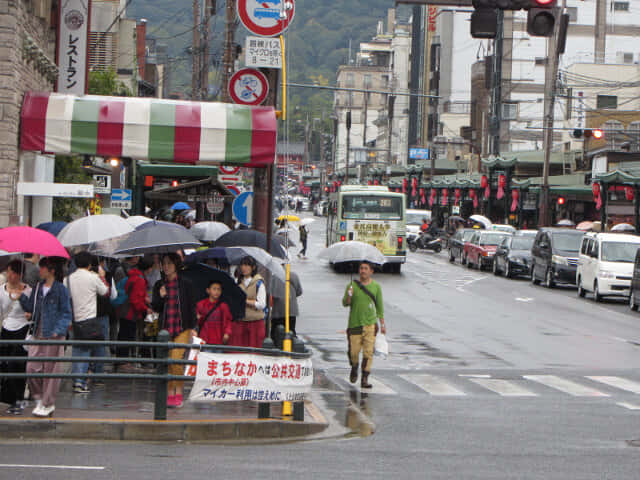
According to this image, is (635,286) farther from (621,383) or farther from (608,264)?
(621,383)

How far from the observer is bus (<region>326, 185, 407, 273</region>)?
41.8 metres

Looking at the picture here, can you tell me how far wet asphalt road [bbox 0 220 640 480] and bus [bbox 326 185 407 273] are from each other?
560 inches

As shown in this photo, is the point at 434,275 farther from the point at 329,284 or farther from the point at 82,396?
the point at 82,396

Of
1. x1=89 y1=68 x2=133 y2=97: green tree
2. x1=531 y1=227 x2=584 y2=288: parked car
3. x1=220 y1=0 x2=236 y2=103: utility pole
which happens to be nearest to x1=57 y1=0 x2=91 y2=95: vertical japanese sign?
x1=220 y1=0 x2=236 y2=103: utility pole

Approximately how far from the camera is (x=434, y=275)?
4131 centimetres

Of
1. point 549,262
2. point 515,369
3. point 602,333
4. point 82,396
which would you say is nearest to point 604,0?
point 549,262

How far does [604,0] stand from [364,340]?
90.3 meters

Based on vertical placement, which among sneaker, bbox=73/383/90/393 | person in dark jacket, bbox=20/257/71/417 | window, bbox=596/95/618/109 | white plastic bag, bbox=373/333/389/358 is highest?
window, bbox=596/95/618/109

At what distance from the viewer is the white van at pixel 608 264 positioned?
30.8 m

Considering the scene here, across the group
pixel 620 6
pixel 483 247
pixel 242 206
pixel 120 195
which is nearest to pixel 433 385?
pixel 242 206

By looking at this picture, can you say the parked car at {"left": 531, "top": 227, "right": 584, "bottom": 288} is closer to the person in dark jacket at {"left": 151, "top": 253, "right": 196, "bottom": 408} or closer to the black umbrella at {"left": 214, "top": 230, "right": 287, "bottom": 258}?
the black umbrella at {"left": 214, "top": 230, "right": 287, "bottom": 258}

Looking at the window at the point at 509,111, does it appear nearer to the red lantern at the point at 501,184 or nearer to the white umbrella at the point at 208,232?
the red lantern at the point at 501,184

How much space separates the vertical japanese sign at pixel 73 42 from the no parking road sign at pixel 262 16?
29.7 feet

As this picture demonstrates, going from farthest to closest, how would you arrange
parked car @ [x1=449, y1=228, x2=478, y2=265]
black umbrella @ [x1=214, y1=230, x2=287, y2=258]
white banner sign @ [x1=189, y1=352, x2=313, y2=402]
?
parked car @ [x1=449, y1=228, x2=478, y2=265], black umbrella @ [x1=214, y1=230, x2=287, y2=258], white banner sign @ [x1=189, y1=352, x2=313, y2=402]
